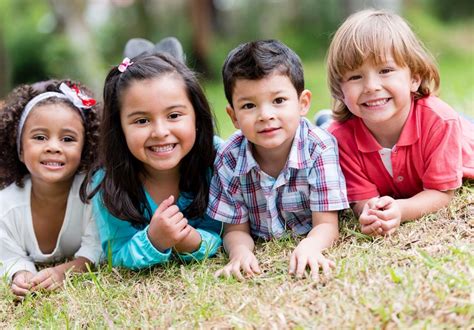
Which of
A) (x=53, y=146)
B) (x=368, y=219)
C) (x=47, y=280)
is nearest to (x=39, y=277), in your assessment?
(x=47, y=280)

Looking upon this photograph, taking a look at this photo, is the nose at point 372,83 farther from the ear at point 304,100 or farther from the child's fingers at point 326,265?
the child's fingers at point 326,265

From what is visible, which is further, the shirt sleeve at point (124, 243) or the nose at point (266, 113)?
the shirt sleeve at point (124, 243)

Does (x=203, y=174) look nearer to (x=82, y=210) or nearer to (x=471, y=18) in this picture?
(x=82, y=210)

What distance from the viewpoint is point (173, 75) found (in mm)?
2777

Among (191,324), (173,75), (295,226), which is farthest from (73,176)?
(191,324)

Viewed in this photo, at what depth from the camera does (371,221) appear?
2537mm

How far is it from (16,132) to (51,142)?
0.94ft

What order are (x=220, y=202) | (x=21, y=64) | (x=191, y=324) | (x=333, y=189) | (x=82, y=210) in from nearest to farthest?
1. (x=191, y=324)
2. (x=333, y=189)
3. (x=220, y=202)
4. (x=82, y=210)
5. (x=21, y=64)

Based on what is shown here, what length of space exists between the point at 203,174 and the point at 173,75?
524 mm

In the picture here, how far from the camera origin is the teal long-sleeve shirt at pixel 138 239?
269 cm

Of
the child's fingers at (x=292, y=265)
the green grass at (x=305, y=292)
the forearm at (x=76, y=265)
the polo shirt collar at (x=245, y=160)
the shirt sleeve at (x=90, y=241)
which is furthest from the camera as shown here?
the shirt sleeve at (x=90, y=241)

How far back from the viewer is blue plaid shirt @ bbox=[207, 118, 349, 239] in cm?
269

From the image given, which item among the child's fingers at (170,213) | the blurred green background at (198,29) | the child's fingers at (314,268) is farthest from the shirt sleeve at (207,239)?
the blurred green background at (198,29)

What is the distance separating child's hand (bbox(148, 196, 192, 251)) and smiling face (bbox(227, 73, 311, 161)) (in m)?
0.46
